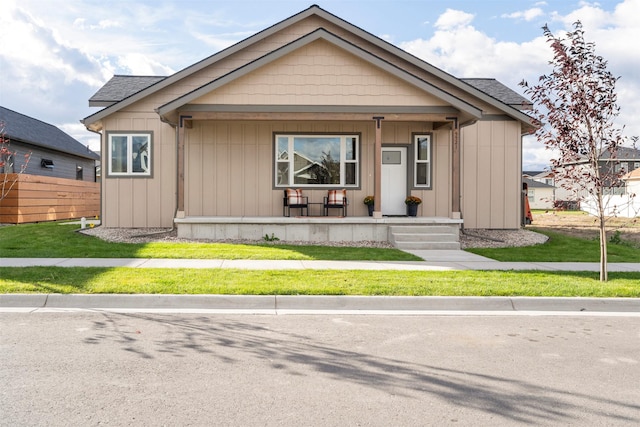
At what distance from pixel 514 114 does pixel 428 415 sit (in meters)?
14.3

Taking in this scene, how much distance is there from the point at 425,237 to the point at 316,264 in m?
4.68

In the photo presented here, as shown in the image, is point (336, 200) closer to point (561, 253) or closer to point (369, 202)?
point (369, 202)

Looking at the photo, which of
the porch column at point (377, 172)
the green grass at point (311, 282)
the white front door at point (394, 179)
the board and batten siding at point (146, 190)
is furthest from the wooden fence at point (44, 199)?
the white front door at point (394, 179)

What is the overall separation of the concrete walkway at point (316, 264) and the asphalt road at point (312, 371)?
3337mm

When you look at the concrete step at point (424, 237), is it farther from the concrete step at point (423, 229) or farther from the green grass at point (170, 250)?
the green grass at point (170, 250)

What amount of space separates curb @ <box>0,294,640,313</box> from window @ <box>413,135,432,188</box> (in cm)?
971

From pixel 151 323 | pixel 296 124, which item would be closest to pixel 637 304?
pixel 151 323

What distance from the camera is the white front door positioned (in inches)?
659

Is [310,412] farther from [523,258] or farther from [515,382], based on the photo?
[523,258]

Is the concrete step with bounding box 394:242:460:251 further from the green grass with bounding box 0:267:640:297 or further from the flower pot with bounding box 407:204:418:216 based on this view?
the green grass with bounding box 0:267:640:297

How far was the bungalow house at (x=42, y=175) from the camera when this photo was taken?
20.6m

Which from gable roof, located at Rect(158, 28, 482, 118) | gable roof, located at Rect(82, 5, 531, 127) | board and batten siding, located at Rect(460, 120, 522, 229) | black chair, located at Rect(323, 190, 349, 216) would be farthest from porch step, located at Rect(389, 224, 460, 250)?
gable roof, located at Rect(82, 5, 531, 127)

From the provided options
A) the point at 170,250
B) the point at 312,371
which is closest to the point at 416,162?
the point at 170,250

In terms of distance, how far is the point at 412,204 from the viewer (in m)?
16.0
